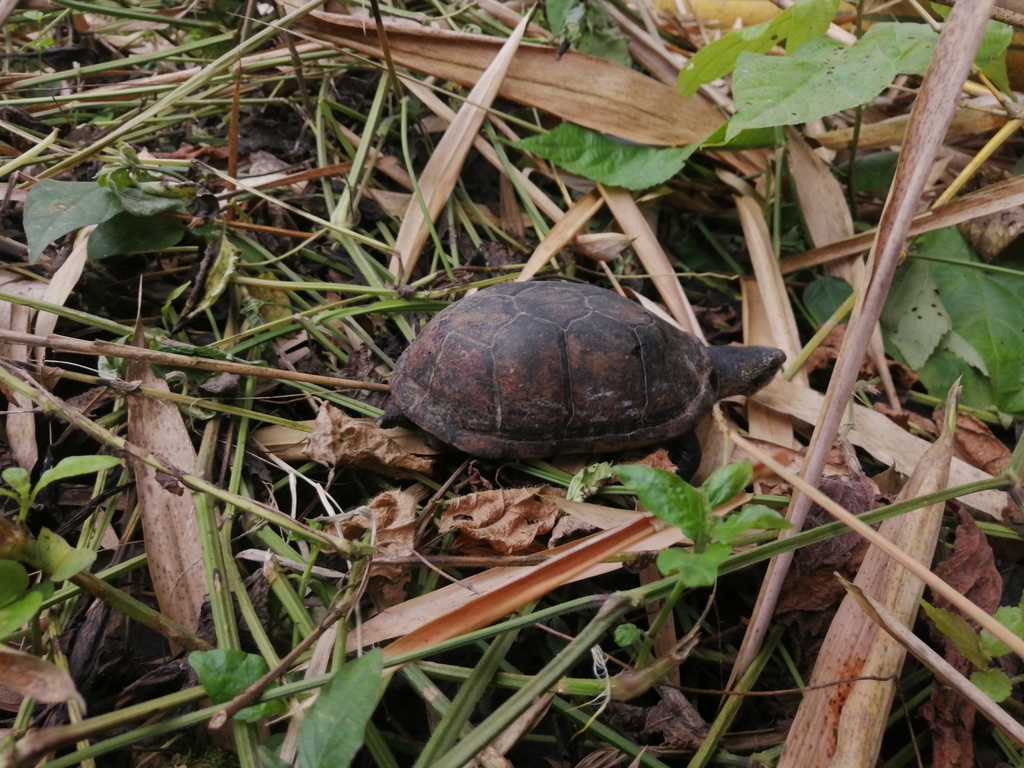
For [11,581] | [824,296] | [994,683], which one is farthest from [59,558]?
[824,296]

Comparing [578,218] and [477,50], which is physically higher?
[477,50]

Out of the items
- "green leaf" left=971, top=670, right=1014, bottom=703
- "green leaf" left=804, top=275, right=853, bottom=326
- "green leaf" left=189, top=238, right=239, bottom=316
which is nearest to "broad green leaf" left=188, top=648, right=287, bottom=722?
"green leaf" left=189, top=238, right=239, bottom=316

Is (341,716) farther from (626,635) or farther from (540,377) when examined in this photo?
(540,377)

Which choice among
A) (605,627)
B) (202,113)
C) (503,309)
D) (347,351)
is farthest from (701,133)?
(605,627)

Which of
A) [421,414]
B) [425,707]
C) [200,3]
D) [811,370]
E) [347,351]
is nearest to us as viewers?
[425,707]

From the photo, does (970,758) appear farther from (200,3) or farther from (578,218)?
(200,3)

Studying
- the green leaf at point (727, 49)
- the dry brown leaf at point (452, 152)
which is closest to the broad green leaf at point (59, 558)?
the dry brown leaf at point (452, 152)

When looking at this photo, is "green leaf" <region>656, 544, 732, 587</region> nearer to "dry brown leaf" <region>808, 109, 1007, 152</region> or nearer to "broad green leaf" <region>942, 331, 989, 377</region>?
"broad green leaf" <region>942, 331, 989, 377</region>
